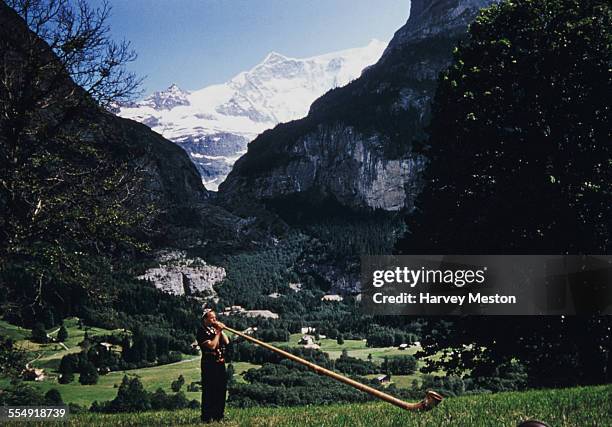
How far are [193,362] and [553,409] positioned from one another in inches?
6982

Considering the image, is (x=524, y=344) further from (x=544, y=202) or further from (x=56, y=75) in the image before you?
(x=56, y=75)

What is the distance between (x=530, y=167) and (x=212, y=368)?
1344cm

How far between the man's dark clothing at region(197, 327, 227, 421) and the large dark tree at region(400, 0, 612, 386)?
11.0 meters

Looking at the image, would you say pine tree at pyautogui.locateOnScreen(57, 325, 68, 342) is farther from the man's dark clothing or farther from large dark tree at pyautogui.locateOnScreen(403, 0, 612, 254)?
the man's dark clothing

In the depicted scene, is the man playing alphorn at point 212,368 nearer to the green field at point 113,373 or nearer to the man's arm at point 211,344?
the man's arm at point 211,344

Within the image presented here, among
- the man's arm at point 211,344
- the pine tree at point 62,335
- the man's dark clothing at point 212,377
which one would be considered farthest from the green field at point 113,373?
the man's arm at point 211,344

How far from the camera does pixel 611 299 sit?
17.2 metres

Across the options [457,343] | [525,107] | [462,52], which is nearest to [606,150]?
[525,107]

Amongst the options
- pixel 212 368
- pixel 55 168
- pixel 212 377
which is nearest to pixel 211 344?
pixel 212 368

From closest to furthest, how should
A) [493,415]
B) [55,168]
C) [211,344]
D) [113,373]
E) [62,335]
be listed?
1. [493,415]
2. [211,344]
3. [55,168]
4. [113,373]
5. [62,335]

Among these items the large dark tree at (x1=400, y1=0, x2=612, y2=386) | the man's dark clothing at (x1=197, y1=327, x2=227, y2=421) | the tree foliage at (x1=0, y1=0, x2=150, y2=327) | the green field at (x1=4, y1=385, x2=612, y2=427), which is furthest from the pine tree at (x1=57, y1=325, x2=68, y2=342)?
the man's dark clothing at (x1=197, y1=327, x2=227, y2=421)

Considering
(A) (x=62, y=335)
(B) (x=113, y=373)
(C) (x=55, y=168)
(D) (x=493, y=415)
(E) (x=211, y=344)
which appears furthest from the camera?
(A) (x=62, y=335)

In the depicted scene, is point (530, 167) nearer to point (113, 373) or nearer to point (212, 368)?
point (212, 368)

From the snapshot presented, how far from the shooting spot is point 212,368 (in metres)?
10.6
